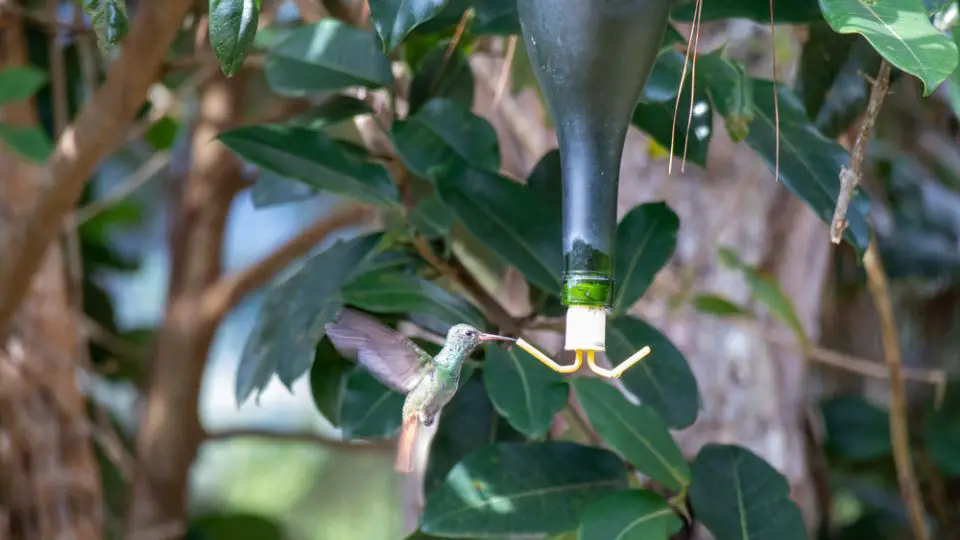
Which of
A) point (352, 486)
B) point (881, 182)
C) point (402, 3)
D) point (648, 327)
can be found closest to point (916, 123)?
point (881, 182)

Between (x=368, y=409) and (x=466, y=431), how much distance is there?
0.30 feet

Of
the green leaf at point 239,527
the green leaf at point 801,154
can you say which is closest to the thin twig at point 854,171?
the green leaf at point 801,154

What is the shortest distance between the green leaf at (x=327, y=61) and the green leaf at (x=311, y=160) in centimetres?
6

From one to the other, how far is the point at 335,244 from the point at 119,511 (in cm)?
128

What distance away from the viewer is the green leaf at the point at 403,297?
0.68 m

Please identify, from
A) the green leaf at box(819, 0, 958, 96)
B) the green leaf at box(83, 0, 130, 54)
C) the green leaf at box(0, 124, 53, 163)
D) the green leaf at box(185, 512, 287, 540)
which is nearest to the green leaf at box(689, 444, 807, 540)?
the green leaf at box(819, 0, 958, 96)

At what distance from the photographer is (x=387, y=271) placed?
73 centimetres

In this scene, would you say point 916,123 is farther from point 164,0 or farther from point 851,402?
point 164,0

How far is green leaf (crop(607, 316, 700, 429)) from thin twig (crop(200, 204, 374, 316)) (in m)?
0.78

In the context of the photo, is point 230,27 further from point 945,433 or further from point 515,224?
point 945,433

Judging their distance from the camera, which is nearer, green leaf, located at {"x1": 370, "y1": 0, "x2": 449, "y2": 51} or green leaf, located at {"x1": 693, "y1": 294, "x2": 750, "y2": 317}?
green leaf, located at {"x1": 370, "y1": 0, "x2": 449, "y2": 51}

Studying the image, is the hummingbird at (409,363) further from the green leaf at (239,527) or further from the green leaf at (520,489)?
the green leaf at (239,527)

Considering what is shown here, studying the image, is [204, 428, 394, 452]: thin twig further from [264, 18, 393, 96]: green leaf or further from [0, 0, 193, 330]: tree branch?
[264, 18, 393, 96]: green leaf

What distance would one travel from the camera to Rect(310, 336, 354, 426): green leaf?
30.4 inches
